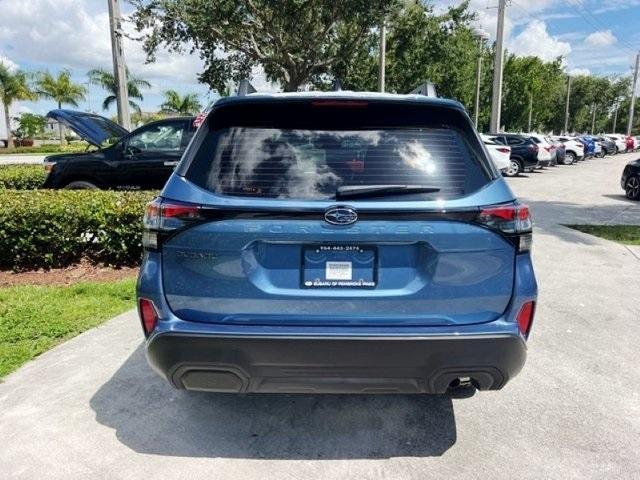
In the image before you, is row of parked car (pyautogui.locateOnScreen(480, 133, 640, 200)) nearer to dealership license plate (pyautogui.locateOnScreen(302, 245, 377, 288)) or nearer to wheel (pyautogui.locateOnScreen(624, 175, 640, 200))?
wheel (pyautogui.locateOnScreen(624, 175, 640, 200))

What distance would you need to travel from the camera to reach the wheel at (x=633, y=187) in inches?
555

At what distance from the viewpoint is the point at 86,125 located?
397 inches

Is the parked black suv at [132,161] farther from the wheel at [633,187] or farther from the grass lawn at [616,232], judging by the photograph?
the wheel at [633,187]

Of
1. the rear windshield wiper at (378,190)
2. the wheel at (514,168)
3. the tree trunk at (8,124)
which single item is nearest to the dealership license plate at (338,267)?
the rear windshield wiper at (378,190)

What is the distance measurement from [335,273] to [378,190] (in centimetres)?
45

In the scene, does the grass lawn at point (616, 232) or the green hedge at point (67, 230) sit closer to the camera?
the green hedge at point (67, 230)

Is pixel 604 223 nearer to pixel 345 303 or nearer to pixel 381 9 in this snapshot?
pixel 345 303

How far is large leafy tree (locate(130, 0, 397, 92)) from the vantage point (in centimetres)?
1808

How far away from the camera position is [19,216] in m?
6.09

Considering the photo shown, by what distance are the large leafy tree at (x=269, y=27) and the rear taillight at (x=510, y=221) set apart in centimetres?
1664

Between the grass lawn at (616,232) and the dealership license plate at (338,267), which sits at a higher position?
the dealership license plate at (338,267)

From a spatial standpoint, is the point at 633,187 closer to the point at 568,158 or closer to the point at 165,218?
the point at 165,218

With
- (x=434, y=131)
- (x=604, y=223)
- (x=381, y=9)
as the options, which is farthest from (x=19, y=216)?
(x=381, y=9)

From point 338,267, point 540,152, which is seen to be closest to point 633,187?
point 540,152
